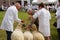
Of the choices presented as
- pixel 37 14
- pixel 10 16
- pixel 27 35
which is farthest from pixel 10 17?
pixel 27 35

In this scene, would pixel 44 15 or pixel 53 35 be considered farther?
pixel 53 35

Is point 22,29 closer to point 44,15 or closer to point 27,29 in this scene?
point 27,29

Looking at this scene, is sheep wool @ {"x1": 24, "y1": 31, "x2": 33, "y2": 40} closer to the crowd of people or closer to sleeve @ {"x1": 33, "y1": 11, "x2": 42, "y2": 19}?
the crowd of people

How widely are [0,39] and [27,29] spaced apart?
534cm

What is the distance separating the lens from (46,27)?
9547 millimetres

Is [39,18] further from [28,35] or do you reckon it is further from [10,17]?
[28,35]

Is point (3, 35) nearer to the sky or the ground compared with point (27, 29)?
nearer to the ground

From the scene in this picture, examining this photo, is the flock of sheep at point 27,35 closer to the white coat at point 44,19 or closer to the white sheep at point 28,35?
the white sheep at point 28,35

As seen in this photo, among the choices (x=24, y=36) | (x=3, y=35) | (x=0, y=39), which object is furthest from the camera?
(x=3, y=35)

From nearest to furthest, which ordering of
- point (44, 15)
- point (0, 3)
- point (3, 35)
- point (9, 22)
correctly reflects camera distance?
1. point (44, 15)
2. point (9, 22)
3. point (3, 35)
4. point (0, 3)

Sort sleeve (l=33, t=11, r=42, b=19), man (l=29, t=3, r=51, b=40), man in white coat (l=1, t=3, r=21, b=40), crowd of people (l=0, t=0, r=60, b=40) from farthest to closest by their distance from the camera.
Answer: man in white coat (l=1, t=3, r=21, b=40), man (l=29, t=3, r=51, b=40), crowd of people (l=0, t=0, r=60, b=40), sleeve (l=33, t=11, r=42, b=19)

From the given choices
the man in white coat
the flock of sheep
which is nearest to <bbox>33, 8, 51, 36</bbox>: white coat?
the man in white coat

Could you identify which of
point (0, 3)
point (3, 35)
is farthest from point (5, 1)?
point (3, 35)

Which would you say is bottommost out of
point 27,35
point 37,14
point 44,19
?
point 27,35
